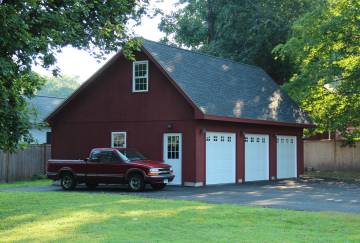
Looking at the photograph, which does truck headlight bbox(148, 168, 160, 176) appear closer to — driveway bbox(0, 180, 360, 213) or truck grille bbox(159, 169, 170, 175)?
truck grille bbox(159, 169, 170, 175)

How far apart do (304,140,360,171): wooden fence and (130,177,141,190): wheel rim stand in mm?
19975

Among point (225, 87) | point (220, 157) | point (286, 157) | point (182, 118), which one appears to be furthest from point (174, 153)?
point (286, 157)

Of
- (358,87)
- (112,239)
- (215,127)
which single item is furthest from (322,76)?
(112,239)

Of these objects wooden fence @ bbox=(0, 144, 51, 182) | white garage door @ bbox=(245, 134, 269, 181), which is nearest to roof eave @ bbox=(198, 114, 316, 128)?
white garage door @ bbox=(245, 134, 269, 181)

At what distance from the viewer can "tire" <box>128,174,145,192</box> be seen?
69.4ft

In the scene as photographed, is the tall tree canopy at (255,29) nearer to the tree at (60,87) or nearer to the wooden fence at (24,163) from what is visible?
the wooden fence at (24,163)

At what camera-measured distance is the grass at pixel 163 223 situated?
33.8ft

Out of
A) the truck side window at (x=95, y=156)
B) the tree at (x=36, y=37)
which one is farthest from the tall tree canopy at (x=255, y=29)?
the tree at (x=36, y=37)

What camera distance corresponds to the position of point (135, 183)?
70.1ft

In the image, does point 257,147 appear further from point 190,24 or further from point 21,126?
point 190,24

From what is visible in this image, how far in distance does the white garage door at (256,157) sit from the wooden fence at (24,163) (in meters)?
11.3

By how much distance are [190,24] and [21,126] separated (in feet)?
108

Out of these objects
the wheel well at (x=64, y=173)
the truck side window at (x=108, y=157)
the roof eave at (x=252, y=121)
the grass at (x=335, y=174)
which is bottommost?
the grass at (x=335, y=174)

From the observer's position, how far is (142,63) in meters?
25.7
